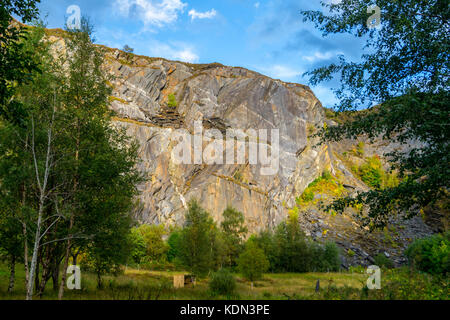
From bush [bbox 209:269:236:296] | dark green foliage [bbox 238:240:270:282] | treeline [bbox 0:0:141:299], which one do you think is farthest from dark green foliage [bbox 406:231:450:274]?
treeline [bbox 0:0:141:299]

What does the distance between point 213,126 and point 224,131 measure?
12.7ft

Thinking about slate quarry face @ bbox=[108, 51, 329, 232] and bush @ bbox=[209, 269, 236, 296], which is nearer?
bush @ bbox=[209, 269, 236, 296]

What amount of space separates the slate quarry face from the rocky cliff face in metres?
0.27

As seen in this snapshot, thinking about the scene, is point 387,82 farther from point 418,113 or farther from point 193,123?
point 193,123

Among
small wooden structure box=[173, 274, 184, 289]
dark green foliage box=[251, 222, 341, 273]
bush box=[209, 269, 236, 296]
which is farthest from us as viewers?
dark green foliage box=[251, 222, 341, 273]

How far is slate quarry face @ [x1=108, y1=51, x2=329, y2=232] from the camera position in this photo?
245ft

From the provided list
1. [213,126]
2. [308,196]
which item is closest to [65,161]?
[213,126]

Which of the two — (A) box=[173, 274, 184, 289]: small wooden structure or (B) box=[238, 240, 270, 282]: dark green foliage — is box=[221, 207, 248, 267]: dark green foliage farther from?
(A) box=[173, 274, 184, 289]: small wooden structure

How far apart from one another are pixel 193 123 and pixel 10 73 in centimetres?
8063

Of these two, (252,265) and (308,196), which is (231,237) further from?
(308,196)

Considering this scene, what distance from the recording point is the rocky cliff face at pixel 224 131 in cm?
7506

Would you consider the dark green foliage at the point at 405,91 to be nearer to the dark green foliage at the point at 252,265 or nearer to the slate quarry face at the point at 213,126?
the dark green foliage at the point at 252,265

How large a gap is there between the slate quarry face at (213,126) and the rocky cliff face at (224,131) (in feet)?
0.90

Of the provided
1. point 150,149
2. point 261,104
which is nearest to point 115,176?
point 150,149
